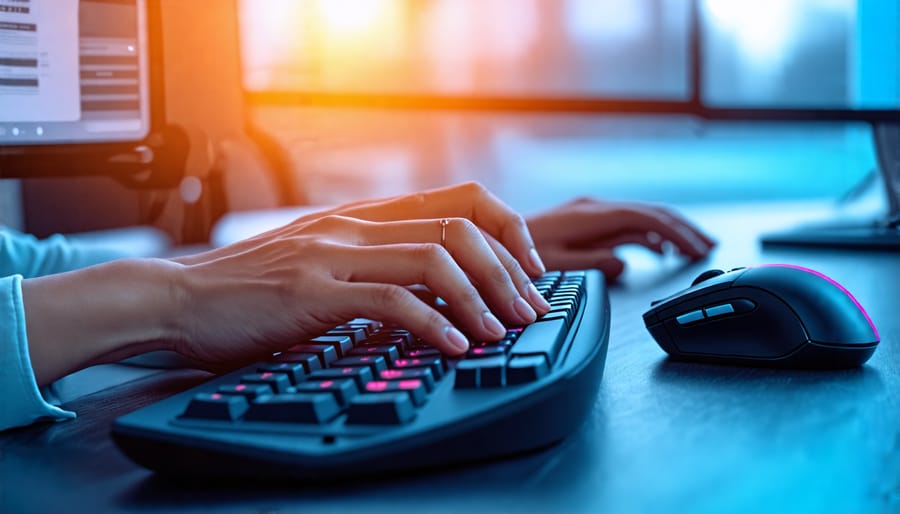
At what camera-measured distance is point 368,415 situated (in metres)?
0.34

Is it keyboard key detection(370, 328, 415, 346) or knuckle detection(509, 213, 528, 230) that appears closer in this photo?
keyboard key detection(370, 328, 415, 346)

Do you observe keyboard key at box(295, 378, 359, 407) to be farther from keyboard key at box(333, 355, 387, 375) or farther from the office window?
the office window

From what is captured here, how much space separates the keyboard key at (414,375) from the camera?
374mm

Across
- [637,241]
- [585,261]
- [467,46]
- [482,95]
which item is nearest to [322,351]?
[585,261]

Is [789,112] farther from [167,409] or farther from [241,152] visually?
[167,409]

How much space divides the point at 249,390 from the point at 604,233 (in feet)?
2.17

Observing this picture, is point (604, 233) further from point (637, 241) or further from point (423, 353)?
point (423, 353)

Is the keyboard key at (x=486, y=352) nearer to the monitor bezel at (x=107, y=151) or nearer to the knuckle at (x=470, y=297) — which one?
the knuckle at (x=470, y=297)

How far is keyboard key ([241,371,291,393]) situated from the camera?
1.24ft

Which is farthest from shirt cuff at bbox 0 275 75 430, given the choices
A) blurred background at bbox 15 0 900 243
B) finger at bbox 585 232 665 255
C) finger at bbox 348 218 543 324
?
finger at bbox 585 232 665 255

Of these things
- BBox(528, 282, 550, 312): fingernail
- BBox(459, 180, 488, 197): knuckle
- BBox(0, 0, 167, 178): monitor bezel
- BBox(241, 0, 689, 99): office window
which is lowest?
BBox(528, 282, 550, 312): fingernail

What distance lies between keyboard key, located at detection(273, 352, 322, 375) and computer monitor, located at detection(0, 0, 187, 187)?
49cm

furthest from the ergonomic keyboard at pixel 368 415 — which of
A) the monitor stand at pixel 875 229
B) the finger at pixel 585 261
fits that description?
the monitor stand at pixel 875 229

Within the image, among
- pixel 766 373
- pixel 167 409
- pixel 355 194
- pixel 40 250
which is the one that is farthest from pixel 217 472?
pixel 355 194
